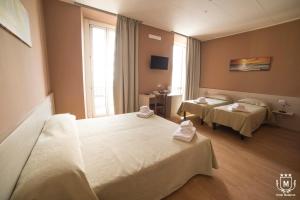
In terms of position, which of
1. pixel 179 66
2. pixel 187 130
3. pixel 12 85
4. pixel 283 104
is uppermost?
pixel 179 66

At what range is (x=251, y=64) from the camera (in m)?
3.92

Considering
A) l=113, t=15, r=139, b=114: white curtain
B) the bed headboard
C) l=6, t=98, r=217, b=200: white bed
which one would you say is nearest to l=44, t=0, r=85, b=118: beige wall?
l=113, t=15, r=139, b=114: white curtain

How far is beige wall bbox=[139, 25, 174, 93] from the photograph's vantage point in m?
3.87

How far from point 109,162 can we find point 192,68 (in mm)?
4664

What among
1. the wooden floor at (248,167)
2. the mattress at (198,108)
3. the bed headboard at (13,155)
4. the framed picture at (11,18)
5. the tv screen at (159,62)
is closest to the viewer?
the bed headboard at (13,155)

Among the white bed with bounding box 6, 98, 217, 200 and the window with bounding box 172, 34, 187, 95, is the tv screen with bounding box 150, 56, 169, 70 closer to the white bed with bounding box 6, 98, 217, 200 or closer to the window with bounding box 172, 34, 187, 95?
the window with bounding box 172, 34, 187, 95

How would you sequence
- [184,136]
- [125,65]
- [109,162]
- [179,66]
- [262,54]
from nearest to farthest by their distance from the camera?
[109,162]
[184,136]
[125,65]
[262,54]
[179,66]

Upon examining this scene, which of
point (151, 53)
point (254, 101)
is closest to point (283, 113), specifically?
point (254, 101)

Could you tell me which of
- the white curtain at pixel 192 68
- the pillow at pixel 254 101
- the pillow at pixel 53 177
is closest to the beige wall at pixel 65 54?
the pillow at pixel 53 177

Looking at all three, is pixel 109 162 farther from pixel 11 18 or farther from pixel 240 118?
pixel 240 118

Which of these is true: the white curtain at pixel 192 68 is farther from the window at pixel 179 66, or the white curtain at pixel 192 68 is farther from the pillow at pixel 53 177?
the pillow at pixel 53 177

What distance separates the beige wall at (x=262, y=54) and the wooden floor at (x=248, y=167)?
1.31 m

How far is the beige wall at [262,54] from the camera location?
329 centimetres

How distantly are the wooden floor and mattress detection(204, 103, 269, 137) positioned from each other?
0.26 m
